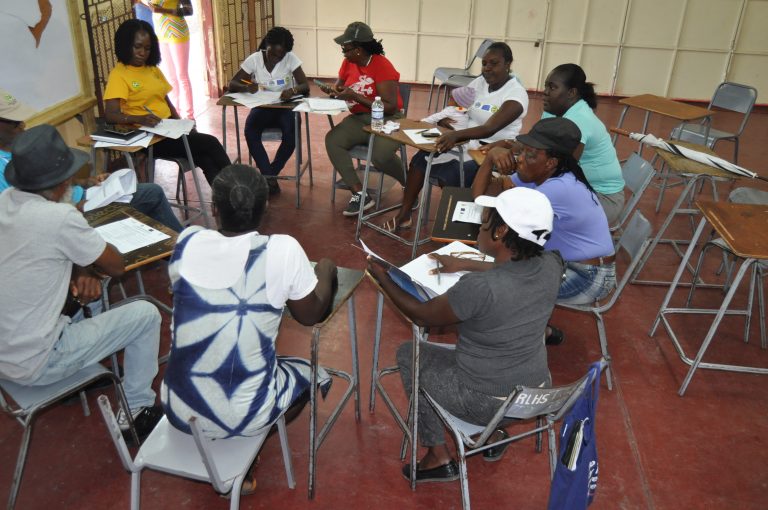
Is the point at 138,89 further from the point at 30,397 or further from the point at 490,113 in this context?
the point at 30,397

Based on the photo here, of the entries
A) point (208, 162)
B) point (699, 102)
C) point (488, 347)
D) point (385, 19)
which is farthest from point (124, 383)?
point (699, 102)

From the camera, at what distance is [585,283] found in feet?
9.78

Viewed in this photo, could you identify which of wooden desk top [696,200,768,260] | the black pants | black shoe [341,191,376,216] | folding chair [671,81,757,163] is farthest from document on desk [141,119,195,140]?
folding chair [671,81,757,163]

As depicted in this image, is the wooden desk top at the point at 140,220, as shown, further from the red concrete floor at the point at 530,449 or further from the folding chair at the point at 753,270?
the folding chair at the point at 753,270

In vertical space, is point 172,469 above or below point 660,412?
above

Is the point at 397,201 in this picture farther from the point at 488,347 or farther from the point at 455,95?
the point at 488,347

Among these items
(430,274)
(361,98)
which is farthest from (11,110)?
(361,98)

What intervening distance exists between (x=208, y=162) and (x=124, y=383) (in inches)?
97.9

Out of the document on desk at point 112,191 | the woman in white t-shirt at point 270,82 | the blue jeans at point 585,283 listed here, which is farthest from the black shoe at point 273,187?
the blue jeans at point 585,283

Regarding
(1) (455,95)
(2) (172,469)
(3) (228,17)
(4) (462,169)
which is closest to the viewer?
(2) (172,469)

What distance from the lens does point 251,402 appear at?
191 cm

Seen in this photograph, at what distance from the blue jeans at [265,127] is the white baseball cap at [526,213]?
357 cm

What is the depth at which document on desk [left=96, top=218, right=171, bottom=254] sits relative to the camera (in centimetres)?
260

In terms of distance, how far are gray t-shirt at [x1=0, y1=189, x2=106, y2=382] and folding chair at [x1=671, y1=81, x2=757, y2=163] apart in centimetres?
540
